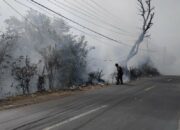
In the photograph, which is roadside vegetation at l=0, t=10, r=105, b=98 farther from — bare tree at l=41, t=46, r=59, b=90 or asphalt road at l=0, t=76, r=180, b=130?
asphalt road at l=0, t=76, r=180, b=130

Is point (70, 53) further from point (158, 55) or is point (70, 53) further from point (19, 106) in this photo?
point (158, 55)

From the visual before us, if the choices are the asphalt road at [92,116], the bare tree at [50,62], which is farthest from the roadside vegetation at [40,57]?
the asphalt road at [92,116]

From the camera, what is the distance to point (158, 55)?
81.9m

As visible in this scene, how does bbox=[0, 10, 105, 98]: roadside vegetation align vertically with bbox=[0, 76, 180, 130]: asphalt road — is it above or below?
above

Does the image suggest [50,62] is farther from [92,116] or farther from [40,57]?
[92,116]

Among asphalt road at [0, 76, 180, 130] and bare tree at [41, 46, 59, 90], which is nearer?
asphalt road at [0, 76, 180, 130]

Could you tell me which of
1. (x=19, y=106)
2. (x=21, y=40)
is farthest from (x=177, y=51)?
(x=19, y=106)

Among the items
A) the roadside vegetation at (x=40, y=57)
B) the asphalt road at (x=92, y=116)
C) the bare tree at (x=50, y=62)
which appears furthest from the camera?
the bare tree at (x=50, y=62)

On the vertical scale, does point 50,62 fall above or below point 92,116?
above

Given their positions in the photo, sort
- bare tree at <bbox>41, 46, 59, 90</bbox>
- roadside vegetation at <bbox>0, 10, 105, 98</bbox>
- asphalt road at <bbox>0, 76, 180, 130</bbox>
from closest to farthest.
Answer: asphalt road at <bbox>0, 76, 180, 130</bbox> < roadside vegetation at <bbox>0, 10, 105, 98</bbox> < bare tree at <bbox>41, 46, 59, 90</bbox>

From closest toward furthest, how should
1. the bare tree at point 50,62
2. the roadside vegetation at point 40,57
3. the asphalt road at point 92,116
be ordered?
the asphalt road at point 92,116 → the roadside vegetation at point 40,57 → the bare tree at point 50,62

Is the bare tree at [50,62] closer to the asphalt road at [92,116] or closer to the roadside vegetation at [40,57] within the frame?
the roadside vegetation at [40,57]

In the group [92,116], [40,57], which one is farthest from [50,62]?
[92,116]

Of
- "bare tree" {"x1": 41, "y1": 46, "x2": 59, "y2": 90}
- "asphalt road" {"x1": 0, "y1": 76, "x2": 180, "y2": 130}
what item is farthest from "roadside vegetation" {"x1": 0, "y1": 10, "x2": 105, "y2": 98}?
"asphalt road" {"x1": 0, "y1": 76, "x2": 180, "y2": 130}
